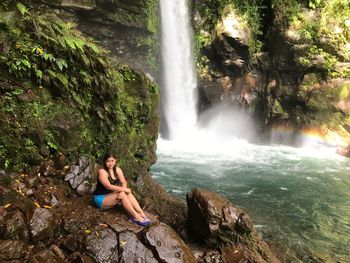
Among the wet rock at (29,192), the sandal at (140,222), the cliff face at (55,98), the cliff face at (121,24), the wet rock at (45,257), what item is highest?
the cliff face at (121,24)

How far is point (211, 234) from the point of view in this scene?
583cm

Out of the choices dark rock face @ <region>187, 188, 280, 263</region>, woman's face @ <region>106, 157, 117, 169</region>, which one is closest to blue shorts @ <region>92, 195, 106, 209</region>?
woman's face @ <region>106, 157, 117, 169</region>

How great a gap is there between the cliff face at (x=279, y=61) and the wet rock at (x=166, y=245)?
49.9 feet

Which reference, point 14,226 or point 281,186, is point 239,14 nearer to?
point 281,186

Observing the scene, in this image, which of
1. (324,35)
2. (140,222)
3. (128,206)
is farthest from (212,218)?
(324,35)

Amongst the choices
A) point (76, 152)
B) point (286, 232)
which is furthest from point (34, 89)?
point (286, 232)

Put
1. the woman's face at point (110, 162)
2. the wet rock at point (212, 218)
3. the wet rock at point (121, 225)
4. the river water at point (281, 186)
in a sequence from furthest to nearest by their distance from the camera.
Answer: the river water at point (281, 186) → the wet rock at point (212, 218) → the woman's face at point (110, 162) → the wet rock at point (121, 225)

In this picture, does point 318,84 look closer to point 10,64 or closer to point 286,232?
point 286,232

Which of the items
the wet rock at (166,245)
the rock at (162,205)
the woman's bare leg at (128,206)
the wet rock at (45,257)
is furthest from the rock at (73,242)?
the rock at (162,205)

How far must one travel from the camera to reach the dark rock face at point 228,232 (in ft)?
18.8

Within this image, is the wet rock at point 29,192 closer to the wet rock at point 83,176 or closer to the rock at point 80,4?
the wet rock at point 83,176

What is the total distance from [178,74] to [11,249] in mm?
16898

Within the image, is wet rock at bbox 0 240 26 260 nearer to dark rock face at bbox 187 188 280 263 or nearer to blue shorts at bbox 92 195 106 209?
blue shorts at bbox 92 195 106 209

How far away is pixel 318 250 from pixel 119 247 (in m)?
4.87
